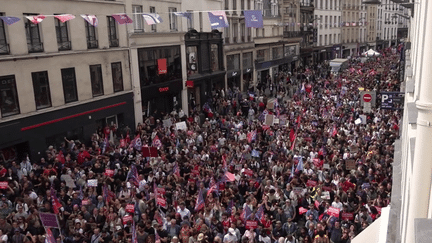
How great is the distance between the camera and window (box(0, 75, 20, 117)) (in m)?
19.7

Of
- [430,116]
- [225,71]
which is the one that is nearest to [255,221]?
[430,116]

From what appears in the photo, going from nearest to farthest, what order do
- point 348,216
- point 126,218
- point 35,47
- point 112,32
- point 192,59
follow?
point 348,216 < point 126,218 < point 35,47 < point 112,32 < point 192,59

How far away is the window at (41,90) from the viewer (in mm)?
21406

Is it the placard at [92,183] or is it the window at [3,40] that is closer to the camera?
the placard at [92,183]

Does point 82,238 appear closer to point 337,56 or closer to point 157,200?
point 157,200

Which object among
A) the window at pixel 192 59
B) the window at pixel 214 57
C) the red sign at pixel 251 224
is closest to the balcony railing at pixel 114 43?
the window at pixel 192 59

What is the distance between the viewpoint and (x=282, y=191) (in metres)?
13.3

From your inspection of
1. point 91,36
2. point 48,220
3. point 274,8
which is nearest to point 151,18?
point 91,36

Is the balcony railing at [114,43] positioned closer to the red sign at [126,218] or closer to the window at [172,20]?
the window at [172,20]

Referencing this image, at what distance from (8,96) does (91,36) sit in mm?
6294

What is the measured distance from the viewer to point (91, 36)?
80.5ft

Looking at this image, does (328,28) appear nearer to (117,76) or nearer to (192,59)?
(192,59)

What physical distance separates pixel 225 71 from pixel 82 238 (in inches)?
1107

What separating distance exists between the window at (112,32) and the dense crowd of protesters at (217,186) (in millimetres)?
6680
